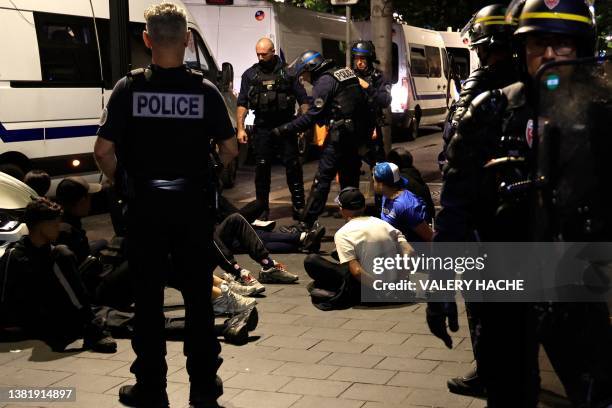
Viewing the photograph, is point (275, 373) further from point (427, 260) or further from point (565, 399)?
point (565, 399)

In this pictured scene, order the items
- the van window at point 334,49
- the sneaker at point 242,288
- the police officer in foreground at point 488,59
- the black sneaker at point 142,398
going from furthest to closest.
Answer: the van window at point 334,49 < the sneaker at point 242,288 < the black sneaker at point 142,398 < the police officer in foreground at point 488,59

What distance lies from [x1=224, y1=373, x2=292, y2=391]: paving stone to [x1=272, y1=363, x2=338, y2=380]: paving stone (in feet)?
0.27

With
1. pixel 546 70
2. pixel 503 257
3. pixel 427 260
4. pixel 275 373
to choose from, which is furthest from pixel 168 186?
pixel 427 260

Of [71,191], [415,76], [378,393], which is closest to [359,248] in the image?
[378,393]

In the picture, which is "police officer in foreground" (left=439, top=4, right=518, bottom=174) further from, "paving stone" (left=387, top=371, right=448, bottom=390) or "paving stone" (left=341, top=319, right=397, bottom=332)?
"paving stone" (left=341, top=319, right=397, bottom=332)

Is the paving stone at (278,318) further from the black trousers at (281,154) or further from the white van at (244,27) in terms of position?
the white van at (244,27)

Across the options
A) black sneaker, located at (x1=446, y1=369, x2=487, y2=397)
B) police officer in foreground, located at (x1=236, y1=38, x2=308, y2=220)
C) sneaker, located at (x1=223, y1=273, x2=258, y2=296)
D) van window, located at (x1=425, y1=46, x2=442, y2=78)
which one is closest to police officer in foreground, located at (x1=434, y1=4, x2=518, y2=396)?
black sneaker, located at (x1=446, y1=369, x2=487, y2=397)

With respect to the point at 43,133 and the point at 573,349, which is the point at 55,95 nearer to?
the point at 43,133

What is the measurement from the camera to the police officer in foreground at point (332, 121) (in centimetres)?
941

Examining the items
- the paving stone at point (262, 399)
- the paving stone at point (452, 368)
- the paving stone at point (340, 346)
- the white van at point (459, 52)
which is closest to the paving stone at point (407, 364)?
the paving stone at point (452, 368)

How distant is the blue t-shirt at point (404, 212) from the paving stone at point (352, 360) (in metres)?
1.86

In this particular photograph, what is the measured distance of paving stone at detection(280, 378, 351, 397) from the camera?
5.01m

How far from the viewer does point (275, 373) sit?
5371 millimetres

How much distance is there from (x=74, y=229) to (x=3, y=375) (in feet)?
4.89
